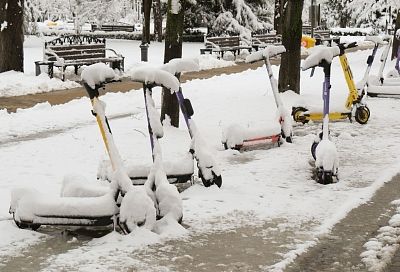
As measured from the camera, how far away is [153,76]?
5.64m

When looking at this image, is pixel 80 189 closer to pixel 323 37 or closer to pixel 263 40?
pixel 263 40

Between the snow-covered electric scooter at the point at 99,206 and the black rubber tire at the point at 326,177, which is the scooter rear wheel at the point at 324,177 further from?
the snow-covered electric scooter at the point at 99,206

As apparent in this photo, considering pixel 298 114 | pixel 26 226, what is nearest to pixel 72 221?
pixel 26 226

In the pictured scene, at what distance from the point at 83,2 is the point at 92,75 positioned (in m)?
39.1

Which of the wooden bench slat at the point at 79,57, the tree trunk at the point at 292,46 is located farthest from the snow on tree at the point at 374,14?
the tree trunk at the point at 292,46

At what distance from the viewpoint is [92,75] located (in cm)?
529

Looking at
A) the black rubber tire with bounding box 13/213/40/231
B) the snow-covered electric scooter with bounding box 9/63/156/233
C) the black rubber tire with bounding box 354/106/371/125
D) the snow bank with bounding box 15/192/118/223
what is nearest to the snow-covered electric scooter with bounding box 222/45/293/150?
the black rubber tire with bounding box 354/106/371/125

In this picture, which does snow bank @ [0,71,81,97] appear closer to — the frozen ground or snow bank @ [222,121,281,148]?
the frozen ground

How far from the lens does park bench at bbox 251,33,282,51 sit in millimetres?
27688

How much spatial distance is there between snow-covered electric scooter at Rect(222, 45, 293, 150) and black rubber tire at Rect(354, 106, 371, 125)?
1999 mm

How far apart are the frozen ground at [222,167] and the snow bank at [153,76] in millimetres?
1314

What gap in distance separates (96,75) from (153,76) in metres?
0.60

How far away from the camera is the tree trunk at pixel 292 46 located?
12828 millimetres

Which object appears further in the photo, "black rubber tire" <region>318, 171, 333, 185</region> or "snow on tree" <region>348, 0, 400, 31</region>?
"snow on tree" <region>348, 0, 400, 31</region>
